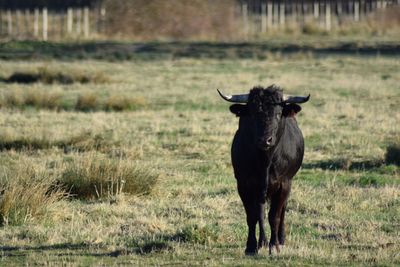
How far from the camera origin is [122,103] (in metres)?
27.8

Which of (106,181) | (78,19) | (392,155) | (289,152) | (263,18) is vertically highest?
(289,152)

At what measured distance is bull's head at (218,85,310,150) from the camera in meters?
11.7

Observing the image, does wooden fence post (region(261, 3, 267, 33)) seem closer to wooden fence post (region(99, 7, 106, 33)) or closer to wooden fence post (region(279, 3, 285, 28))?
wooden fence post (region(279, 3, 285, 28))

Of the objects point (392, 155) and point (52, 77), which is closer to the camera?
point (392, 155)

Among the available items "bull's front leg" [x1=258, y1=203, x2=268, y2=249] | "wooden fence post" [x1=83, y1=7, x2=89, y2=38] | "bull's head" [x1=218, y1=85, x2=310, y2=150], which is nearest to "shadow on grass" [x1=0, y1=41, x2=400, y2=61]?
"wooden fence post" [x1=83, y1=7, x2=89, y2=38]

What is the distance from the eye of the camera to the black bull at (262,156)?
11836 mm

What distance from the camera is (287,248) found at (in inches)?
475

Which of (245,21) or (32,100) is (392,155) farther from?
(245,21)

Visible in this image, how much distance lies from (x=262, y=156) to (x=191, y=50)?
3465 cm

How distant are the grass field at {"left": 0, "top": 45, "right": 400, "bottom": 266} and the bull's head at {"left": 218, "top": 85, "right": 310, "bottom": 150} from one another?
1209 mm

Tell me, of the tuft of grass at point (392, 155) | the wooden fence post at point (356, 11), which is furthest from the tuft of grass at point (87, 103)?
the wooden fence post at point (356, 11)

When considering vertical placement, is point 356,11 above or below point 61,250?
below

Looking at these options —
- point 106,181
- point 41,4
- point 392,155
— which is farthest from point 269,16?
point 106,181

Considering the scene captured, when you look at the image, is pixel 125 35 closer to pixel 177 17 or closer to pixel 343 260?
pixel 177 17
